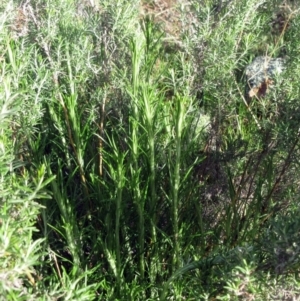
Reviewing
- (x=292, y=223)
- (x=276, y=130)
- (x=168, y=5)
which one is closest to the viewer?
(x=292, y=223)

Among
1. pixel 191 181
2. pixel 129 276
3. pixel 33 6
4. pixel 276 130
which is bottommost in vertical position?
pixel 129 276

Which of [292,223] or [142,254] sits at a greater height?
[292,223]

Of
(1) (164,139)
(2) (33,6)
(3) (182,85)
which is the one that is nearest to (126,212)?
(1) (164,139)

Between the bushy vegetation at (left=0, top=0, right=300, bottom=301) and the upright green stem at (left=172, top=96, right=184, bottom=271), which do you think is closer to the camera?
the upright green stem at (left=172, top=96, right=184, bottom=271)

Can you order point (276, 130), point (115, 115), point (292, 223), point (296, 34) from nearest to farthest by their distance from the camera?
1. point (292, 223)
2. point (276, 130)
3. point (296, 34)
4. point (115, 115)

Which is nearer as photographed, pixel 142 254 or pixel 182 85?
pixel 142 254

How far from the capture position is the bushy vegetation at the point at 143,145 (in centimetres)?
174

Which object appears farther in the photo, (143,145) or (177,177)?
(143,145)

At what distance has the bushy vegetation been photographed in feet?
5.70

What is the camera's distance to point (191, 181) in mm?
2023

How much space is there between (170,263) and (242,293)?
25.9 inches

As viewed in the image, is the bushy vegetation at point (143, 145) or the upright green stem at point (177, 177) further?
the bushy vegetation at point (143, 145)

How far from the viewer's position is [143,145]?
1831mm

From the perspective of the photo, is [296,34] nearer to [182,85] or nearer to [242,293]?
[182,85]
